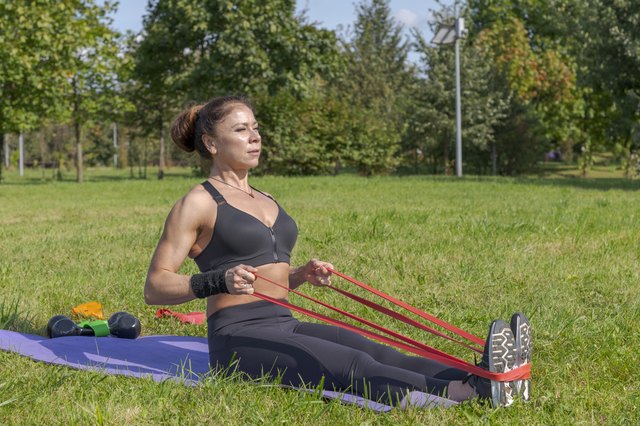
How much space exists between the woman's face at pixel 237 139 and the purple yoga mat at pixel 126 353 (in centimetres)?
111

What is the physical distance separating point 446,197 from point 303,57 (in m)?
18.3

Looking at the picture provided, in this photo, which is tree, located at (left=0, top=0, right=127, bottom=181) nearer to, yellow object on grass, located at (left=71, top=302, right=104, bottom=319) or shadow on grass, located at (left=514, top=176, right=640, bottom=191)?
shadow on grass, located at (left=514, top=176, right=640, bottom=191)

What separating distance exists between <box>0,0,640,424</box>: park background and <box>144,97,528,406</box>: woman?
15cm

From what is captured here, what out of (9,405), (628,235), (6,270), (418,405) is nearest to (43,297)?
(6,270)

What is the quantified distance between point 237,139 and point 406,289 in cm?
331

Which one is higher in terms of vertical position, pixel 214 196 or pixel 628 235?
pixel 214 196

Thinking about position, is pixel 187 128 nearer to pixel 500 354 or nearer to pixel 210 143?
pixel 210 143

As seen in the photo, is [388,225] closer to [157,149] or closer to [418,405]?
[418,405]

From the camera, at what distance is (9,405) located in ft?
12.3

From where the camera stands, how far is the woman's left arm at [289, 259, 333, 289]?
4172 millimetres

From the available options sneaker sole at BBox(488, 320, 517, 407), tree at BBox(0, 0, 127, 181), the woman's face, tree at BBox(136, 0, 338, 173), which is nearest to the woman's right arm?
the woman's face

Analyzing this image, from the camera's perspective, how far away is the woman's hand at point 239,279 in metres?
3.53

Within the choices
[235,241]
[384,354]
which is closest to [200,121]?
[235,241]

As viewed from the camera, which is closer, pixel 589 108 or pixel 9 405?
pixel 9 405
